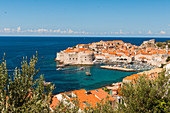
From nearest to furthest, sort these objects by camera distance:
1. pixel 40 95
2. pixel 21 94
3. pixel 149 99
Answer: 1. pixel 21 94
2. pixel 40 95
3. pixel 149 99

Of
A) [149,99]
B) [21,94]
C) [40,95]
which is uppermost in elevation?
[21,94]

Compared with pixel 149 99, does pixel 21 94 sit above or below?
above

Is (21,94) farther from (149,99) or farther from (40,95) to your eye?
(149,99)

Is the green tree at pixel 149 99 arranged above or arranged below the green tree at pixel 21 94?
below

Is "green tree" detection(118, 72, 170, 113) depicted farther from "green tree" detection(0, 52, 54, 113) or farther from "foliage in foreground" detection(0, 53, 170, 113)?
"green tree" detection(0, 52, 54, 113)

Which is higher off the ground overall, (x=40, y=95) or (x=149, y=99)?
(x=40, y=95)

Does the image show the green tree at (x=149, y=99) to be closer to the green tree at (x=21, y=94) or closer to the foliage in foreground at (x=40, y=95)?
the foliage in foreground at (x=40, y=95)

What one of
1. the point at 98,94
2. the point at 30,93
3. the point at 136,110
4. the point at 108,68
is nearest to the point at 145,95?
the point at 136,110

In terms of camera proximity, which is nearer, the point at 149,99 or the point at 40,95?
the point at 40,95

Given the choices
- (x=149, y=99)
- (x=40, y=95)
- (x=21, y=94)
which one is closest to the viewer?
(x=21, y=94)

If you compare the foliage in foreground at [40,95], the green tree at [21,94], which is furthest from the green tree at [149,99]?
the green tree at [21,94]

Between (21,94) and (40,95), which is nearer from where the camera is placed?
(21,94)

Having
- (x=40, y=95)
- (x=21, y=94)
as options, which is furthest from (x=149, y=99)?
(x=21, y=94)

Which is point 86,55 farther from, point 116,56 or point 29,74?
point 29,74
